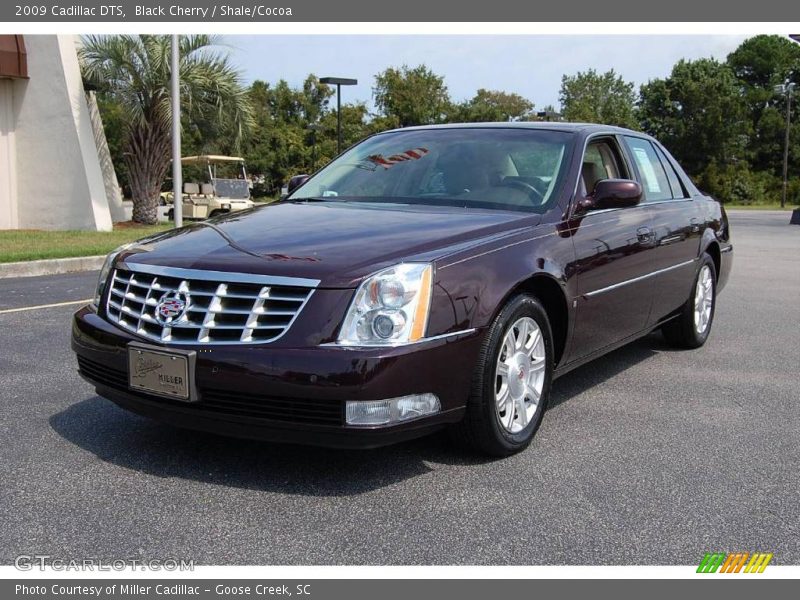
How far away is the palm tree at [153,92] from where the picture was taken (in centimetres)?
1870

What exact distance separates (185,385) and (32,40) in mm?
16066

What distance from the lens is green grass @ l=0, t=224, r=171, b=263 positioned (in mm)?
11914

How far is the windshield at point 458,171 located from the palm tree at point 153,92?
14.8m

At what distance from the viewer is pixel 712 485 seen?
142 inches

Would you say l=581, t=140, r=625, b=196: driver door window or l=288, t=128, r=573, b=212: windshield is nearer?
Result: l=288, t=128, r=573, b=212: windshield

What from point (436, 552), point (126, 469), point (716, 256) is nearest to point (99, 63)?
point (716, 256)

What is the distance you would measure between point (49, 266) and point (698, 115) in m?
57.7

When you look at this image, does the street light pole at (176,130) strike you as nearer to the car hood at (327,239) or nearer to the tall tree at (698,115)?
the car hood at (327,239)

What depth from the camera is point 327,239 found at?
374cm

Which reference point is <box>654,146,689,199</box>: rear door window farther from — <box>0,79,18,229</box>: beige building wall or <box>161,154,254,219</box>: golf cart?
<box>161,154,254,219</box>: golf cart

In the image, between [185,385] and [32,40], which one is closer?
[185,385]

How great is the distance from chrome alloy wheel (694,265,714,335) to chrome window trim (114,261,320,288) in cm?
389

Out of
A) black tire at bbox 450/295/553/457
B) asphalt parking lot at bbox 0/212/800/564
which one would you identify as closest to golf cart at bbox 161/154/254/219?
asphalt parking lot at bbox 0/212/800/564

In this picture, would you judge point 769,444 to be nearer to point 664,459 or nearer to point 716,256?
point 664,459
